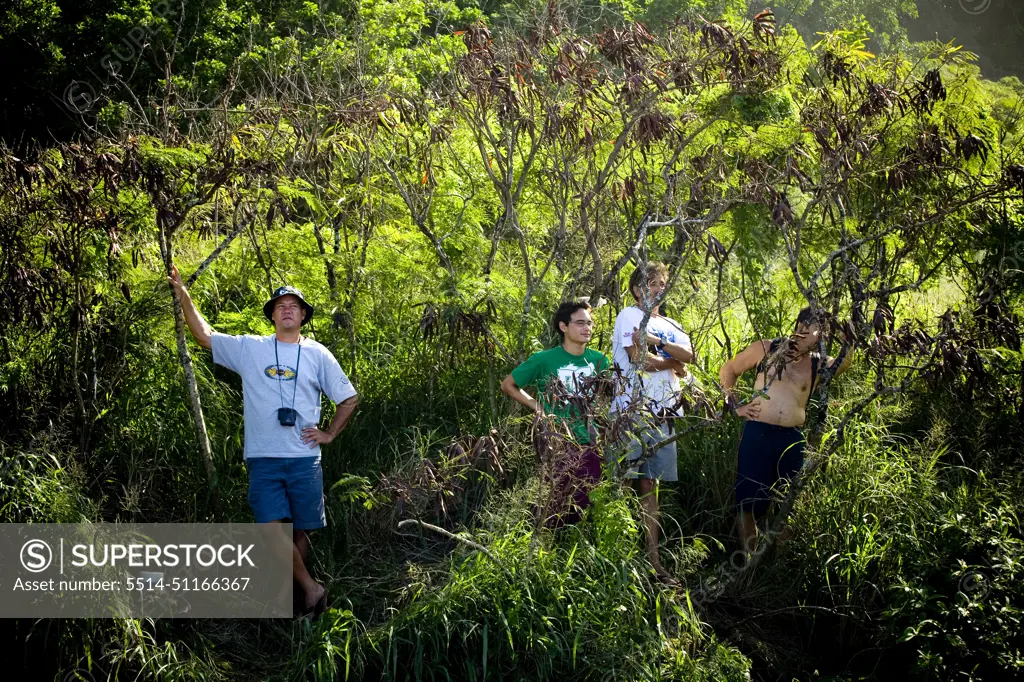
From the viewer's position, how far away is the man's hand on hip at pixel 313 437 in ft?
16.9

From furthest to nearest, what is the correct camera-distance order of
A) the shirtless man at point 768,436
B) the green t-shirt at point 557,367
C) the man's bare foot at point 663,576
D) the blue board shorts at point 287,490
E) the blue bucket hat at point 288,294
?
1. the shirtless man at point 768,436
2. the green t-shirt at point 557,367
3. the blue bucket hat at point 288,294
4. the blue board shorts at point 287,490
5. the man's bare foot at point 663,576

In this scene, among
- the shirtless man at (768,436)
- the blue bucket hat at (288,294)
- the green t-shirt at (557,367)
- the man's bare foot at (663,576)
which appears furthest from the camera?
the shirtless man at (768,436)

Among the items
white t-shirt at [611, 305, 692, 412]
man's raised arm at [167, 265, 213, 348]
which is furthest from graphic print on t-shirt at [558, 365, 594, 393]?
man's raised arm at [167, 265, 213, 348]


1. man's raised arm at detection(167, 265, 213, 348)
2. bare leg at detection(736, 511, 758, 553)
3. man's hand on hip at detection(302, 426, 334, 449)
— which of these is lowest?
bare leg at detection(736, 511, 758, 553)

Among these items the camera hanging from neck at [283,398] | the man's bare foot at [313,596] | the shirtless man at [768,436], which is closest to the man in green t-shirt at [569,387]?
the shirtless man at [768,436]

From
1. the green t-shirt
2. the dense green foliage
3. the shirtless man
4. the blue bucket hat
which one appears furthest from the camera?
the shirtless man

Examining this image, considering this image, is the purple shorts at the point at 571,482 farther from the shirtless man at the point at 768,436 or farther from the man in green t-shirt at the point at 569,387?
the shirtless man at the point at 768,436

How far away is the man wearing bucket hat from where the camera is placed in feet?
16.7

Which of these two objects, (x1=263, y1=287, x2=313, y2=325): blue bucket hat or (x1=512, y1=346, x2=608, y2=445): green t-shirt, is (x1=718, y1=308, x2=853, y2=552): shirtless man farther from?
(x1=263, y1=287, x2=313, y2=325): blue bucket hat

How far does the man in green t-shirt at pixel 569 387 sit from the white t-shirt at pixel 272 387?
1.03 m

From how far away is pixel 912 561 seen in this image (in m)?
5.23

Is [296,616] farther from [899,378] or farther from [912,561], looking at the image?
[899,378]

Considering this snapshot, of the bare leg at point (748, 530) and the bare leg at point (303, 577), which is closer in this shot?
the bare leg at point (303, 577)

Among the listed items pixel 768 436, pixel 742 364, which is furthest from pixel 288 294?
pixel 768 436
